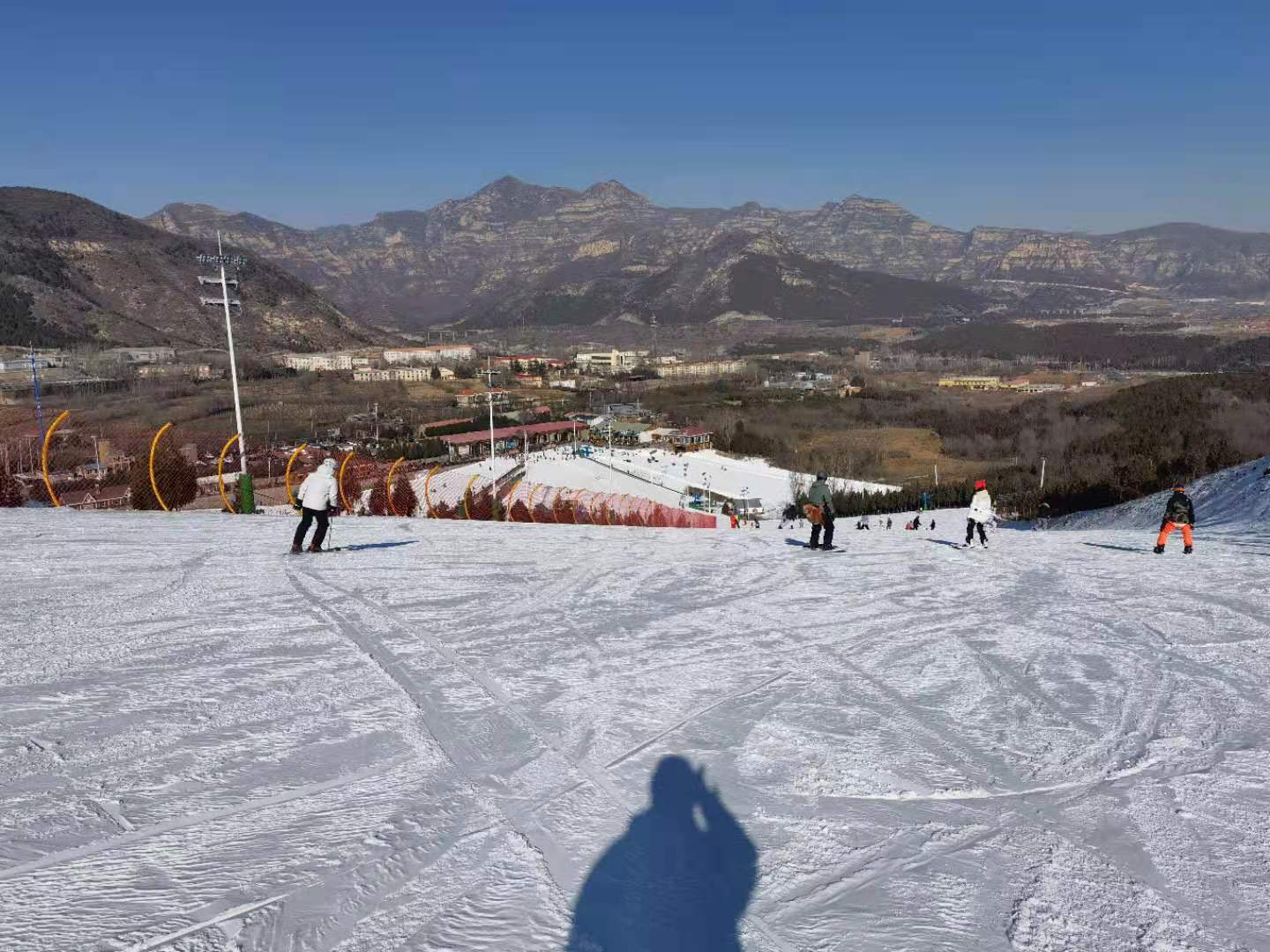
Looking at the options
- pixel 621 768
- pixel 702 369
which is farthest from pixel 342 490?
pixel 702 369

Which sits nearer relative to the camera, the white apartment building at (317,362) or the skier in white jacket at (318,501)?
the skier in white jacket at (318,501)

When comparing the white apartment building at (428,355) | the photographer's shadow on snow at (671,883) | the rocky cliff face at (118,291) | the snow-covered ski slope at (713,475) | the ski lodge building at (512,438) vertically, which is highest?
the rocky cliff face at (118,291)

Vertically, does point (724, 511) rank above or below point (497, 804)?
below

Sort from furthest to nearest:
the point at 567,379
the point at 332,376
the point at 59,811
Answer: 1. the point at 567,379
2. the point at 332,376
3. the point at 59,811

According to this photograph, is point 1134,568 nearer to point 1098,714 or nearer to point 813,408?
point 1098,714

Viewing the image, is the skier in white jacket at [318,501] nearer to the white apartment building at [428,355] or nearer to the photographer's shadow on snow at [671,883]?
the photographer's shadow on snow at [671,883]

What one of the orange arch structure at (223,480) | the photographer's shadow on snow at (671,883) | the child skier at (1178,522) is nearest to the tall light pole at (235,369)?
the orange arch structure at (223,480)

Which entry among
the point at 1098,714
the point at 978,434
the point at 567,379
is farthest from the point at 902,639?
the point at 567,379
